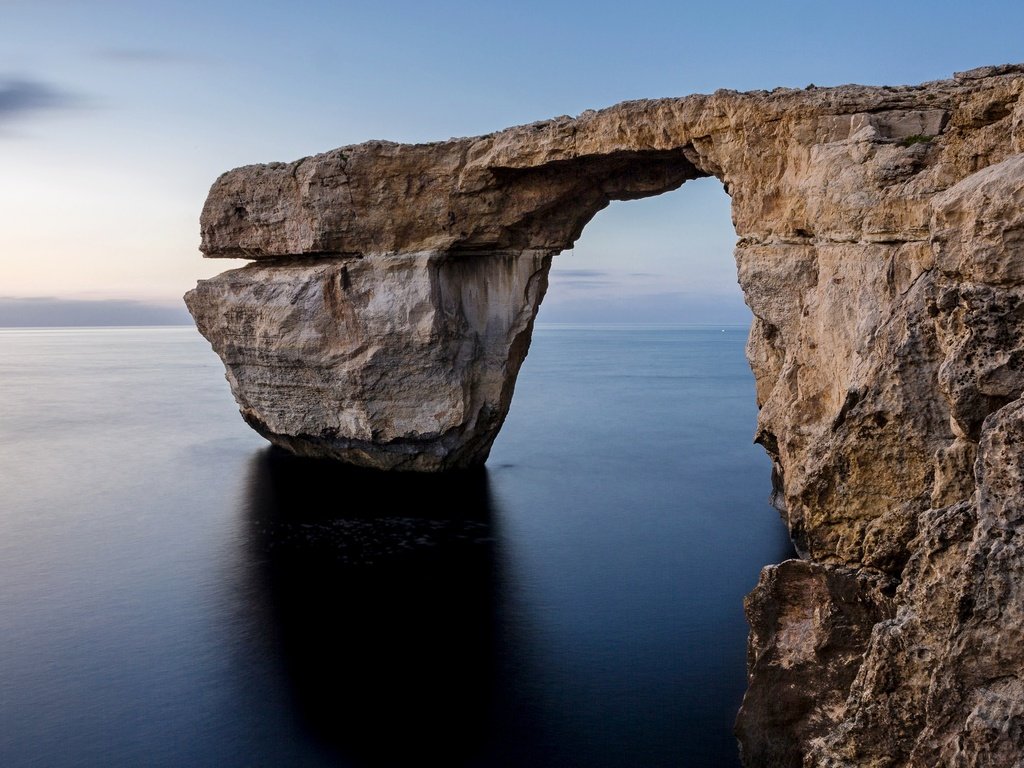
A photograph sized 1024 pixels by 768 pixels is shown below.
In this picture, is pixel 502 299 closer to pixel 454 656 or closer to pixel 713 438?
pixel 454 656

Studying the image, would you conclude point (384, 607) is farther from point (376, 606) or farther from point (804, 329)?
point (804, 329)

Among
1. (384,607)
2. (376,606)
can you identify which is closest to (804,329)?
(384,607)

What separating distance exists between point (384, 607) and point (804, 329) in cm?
727

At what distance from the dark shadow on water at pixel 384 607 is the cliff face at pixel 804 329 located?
145 centimetres

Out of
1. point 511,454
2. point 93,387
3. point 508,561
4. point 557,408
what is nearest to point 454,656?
point 508,561

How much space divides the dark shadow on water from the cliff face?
145cm

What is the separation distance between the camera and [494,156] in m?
15.1

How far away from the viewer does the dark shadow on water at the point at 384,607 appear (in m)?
9.35

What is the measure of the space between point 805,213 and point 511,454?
13712 mm

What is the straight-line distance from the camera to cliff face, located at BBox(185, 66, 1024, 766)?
545cm

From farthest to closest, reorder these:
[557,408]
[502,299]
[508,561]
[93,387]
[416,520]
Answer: [93,387], [557,408], [502,299], [416,520], [508,561]

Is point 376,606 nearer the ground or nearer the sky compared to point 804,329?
nearer the ground

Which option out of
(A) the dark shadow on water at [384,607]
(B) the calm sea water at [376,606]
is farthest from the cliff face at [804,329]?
(B) the calm sea water at [376,606]

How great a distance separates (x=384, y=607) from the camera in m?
12.5
